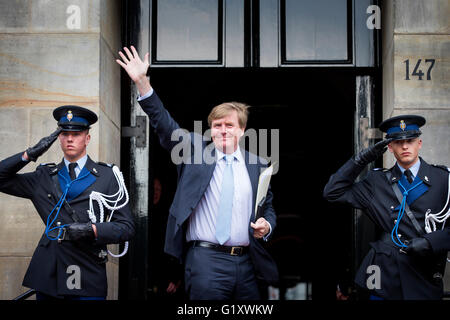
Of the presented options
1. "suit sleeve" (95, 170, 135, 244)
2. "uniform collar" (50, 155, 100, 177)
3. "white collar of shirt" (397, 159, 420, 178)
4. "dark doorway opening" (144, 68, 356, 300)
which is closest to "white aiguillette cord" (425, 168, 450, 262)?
"white collar of shirt" (397, 159, 420, 178)

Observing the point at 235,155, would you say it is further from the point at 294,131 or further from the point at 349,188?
the point at 294,131

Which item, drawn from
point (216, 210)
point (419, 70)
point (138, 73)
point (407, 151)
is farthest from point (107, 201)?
point (419, 70)

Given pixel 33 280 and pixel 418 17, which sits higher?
pixel 418 17

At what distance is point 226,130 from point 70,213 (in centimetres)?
130

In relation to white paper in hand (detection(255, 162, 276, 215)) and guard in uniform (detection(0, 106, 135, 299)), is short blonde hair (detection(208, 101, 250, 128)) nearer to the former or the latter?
white paper in hand (detection(255, 162, 276, 215))

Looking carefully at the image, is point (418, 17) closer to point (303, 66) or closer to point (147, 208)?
point (303, 66)

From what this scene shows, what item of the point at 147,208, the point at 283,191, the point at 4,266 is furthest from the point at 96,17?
the point at 283,191

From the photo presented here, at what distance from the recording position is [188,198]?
18.1 ft

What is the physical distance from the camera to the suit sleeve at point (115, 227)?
5340 mm

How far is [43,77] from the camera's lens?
273 inches
